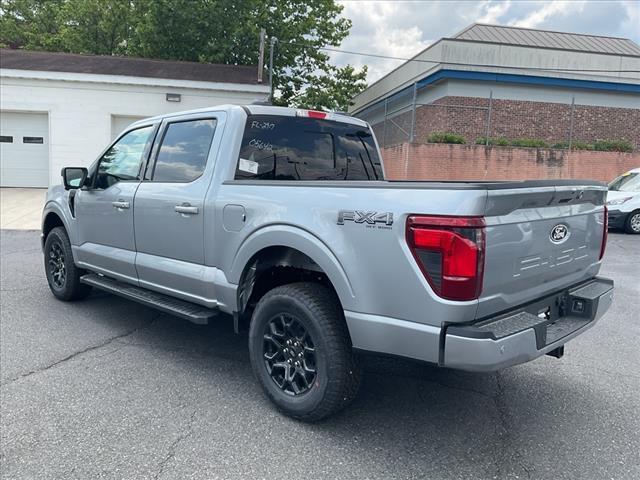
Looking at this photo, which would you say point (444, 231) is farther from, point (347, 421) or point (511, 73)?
point (511, 73)

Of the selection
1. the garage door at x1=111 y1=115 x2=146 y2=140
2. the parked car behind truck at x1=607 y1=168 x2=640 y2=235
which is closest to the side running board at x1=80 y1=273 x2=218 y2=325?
the parked car behind truck at x1=607 y1=168 x2=640 y2=235

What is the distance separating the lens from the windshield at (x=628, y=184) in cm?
1297

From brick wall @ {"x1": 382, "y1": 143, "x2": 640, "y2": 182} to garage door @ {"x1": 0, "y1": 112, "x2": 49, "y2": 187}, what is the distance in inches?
481

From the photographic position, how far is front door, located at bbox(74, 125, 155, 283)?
15.0 feet

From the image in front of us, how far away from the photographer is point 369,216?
2748mm

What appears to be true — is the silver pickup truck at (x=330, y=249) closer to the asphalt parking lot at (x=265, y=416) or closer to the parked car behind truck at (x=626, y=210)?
the asphalt parking lot at (x=265, y=416)

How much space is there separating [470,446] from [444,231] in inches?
53.5

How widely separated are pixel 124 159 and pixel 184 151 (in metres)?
1.02

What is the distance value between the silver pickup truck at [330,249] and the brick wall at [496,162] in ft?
41.9

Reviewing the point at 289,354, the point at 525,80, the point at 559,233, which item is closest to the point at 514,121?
the point at 525,80

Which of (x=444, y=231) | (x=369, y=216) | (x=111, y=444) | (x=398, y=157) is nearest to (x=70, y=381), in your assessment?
(x=111, y=444)

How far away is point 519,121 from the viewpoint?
2042cm

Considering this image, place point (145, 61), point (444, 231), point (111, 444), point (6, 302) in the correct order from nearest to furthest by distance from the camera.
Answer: point (444, 231) < point (111, 444) < point (6, 302) < point (145, 61)

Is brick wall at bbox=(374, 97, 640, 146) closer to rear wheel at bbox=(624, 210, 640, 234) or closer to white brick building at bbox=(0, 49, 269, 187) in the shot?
white brick building at bbox=(0, 49, 269, 187)
